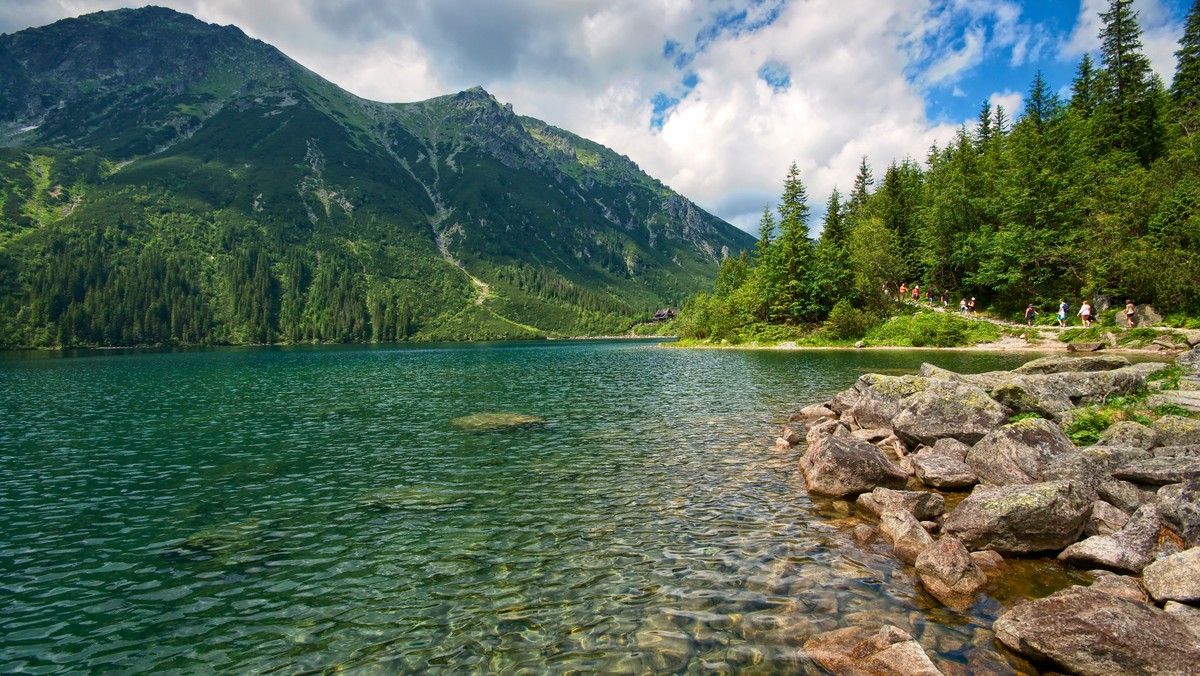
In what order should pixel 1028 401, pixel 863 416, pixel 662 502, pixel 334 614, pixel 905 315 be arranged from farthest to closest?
pixel 905 315 → pixel 863 416 → pixel 1028 401 → pixel 662 502 → pixel 334 614

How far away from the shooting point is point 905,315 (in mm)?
86938

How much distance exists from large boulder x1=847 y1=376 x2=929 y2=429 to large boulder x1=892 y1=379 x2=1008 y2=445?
9.93 ft

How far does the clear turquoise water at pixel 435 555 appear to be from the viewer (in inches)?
389

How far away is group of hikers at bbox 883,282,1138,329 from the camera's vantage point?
175 ft

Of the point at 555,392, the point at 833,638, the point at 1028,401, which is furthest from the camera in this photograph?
the point at 555,392

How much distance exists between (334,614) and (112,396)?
6164 cm

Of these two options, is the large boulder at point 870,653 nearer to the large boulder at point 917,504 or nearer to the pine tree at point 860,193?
the large boulder at point 917,504

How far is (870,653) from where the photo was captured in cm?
896

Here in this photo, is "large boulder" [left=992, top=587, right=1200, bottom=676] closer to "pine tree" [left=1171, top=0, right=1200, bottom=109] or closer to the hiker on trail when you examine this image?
the hiker on trail

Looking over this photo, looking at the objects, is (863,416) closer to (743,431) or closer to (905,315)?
(743,431)

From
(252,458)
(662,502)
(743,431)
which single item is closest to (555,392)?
(743,431)

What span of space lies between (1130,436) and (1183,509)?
7.55m

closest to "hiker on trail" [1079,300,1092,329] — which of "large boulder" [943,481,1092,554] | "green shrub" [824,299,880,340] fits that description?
"green shrub" [824,299,880,340]

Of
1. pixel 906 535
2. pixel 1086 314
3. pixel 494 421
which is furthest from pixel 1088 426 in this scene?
pixel 1086 314
